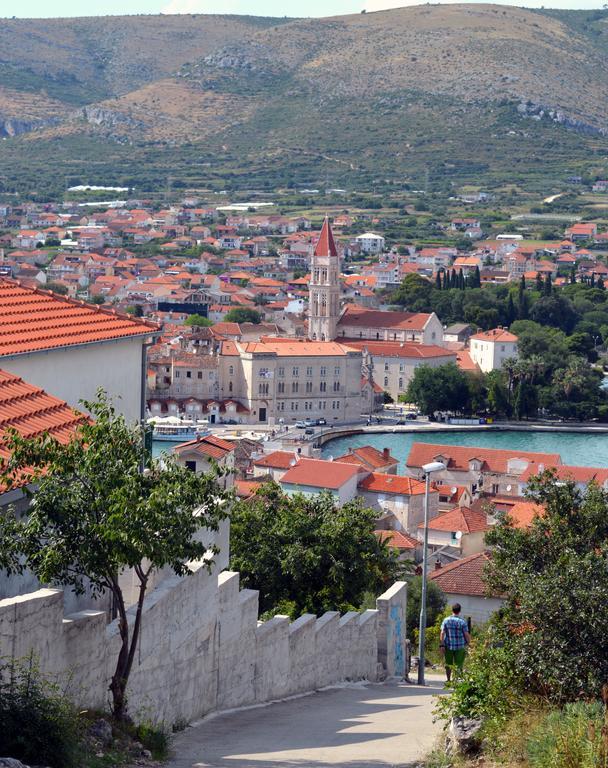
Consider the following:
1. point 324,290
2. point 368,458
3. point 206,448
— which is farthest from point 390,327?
point 206,448

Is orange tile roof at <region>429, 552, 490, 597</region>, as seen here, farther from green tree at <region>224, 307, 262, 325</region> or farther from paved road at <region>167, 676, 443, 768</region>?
green tree at <region>224, 307, 262, 325</region>

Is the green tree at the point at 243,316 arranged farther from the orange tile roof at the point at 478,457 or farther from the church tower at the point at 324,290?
the orange tile roof at the point at 478,457

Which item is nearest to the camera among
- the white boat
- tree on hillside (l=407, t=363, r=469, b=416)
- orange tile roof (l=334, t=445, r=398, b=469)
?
orange tile roof (l=334, t=445, r=398, b=469)

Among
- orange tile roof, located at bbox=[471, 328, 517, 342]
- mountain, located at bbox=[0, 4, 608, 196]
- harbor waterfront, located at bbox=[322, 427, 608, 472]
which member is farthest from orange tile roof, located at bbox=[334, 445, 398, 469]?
mountain, located at bbox=[0, 4, 608, 196]

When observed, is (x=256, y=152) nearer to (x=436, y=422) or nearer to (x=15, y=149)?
(x=15, y=149)

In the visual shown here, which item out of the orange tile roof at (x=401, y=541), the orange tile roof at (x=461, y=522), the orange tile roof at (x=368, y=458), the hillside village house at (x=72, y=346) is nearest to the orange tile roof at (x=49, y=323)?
the hillside village house at (x=72, y=346)

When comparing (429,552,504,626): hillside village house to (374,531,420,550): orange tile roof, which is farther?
(374,531,420,550): orange tile roof
